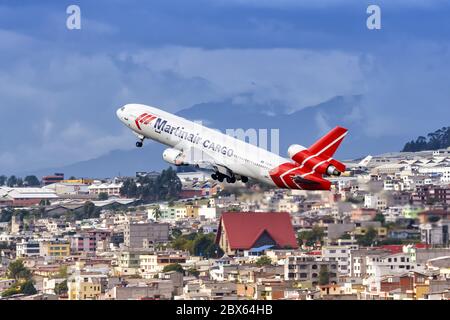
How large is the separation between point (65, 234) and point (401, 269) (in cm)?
6464

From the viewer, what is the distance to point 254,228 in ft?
415

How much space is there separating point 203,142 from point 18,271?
5287cm

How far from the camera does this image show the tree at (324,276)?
108 m

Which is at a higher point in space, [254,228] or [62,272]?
[254,228]

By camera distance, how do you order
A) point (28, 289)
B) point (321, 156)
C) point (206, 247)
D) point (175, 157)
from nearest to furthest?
A: point (321, 156), point (175, 157), point (28, 289), point (206, 247)

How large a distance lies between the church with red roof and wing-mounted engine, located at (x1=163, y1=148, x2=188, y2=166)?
36.7m

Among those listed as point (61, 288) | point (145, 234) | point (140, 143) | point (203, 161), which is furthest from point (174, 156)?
point (145, 234)

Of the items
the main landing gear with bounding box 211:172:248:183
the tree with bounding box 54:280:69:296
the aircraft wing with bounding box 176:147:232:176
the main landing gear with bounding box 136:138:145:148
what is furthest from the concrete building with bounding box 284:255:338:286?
the aircraft wing with bounding box 176:147:232:176

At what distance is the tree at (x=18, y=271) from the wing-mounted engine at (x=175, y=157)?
45244 mm

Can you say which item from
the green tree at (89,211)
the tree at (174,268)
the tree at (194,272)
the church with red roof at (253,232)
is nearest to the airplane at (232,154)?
the church with red roof at (253,232)

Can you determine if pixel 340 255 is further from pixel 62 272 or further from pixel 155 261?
pixel 62 272

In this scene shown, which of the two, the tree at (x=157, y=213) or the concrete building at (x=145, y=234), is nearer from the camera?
the concrete building at (x=145, y=234)

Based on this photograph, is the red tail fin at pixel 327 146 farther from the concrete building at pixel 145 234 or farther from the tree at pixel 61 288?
the concrete building at pixel 145 234

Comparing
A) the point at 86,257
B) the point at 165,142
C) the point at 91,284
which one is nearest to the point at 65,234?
the point at 86,257
